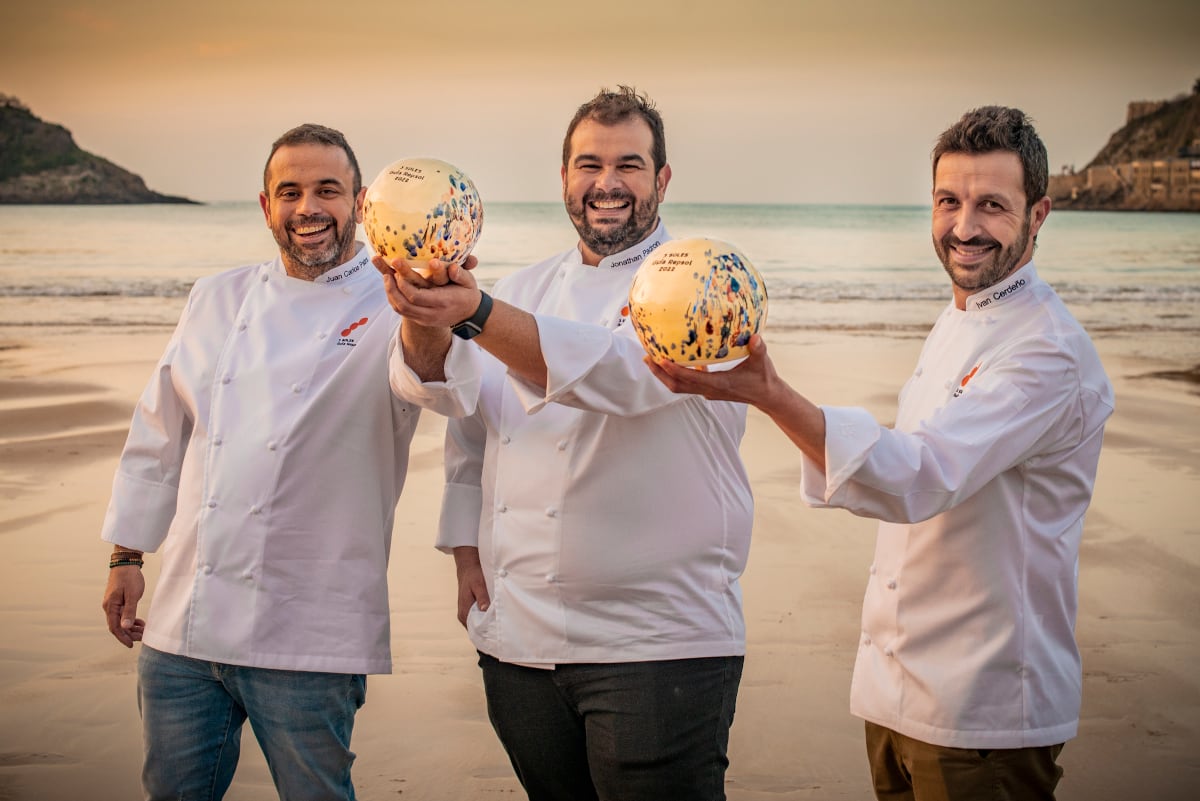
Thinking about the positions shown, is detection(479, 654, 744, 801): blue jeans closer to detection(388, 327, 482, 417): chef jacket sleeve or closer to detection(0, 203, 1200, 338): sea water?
detection(388, 327, 482, 417): chef jacket sleeve

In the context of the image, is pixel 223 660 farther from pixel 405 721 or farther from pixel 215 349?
pixel 405 721

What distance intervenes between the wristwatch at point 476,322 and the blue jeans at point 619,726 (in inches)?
34.6

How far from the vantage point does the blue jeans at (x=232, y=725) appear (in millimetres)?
3232

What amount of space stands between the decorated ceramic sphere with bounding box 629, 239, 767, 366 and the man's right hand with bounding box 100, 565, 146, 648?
1783 mm

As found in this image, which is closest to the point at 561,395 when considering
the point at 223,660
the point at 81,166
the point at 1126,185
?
the point at 223,660

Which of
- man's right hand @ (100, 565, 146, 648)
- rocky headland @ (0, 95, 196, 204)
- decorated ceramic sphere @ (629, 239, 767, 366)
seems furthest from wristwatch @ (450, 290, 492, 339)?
rocky headland @ (0, 95, 196, 204)

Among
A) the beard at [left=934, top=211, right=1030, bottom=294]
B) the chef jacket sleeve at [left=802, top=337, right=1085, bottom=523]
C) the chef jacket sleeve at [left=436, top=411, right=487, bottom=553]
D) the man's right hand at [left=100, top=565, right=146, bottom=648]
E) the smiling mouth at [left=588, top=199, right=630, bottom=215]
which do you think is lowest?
the man's right hand at [left=100, top=565, right=146, bottom=648]

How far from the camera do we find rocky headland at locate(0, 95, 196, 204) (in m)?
32.5

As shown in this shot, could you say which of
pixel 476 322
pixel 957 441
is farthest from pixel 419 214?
pixel 957 441

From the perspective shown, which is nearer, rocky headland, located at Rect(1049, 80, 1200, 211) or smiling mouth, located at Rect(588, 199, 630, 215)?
smiling mouth, located at Rect(588, 199, 630, 215)

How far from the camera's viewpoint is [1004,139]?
302cm

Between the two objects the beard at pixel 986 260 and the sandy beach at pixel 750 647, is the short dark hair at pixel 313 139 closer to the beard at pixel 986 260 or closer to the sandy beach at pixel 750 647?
the beard at pixel 986 260

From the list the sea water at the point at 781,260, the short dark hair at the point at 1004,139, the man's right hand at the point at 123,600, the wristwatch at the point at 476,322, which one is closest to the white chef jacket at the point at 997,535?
the short dark hair at the point at 1004,139

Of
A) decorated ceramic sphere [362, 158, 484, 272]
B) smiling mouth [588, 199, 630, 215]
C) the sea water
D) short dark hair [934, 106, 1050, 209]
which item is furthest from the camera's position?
the sea water
